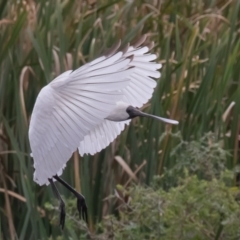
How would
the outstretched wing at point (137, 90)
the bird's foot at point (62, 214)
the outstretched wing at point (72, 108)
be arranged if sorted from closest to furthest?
the outstretched wing at point (72, 108) → the bird's foot at point (62, 214) → the outstretched wing at point (137, 90)

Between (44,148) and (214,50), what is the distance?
1.13 meters

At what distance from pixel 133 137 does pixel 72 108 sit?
2.52ft

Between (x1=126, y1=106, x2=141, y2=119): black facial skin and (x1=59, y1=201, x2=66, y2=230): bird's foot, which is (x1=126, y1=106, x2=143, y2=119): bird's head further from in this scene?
(x1=59, y1=201, x2=66, y2=230): bird's foot

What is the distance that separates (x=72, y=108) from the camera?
2.33m

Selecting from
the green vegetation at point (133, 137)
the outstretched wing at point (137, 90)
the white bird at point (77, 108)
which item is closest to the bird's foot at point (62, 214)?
the white bird at point (77, 108)

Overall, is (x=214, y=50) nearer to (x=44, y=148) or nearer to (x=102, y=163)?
(x=102, y=163)

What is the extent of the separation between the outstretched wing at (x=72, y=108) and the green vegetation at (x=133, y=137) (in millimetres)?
267

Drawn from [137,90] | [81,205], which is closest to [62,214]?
[81,205]

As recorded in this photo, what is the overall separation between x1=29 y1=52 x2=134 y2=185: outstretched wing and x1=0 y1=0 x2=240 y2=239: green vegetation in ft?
0.88

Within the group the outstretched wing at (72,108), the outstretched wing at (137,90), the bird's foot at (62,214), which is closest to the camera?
the outstretched wing at (72,108)

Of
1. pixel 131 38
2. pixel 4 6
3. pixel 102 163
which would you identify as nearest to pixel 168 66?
pixel 131 38

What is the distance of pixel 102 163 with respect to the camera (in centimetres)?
307

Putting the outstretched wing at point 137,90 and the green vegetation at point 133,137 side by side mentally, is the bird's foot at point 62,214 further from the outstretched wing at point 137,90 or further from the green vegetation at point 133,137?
the outstretched wing at point 137,90

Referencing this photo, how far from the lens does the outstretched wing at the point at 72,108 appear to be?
2238 millimetres
